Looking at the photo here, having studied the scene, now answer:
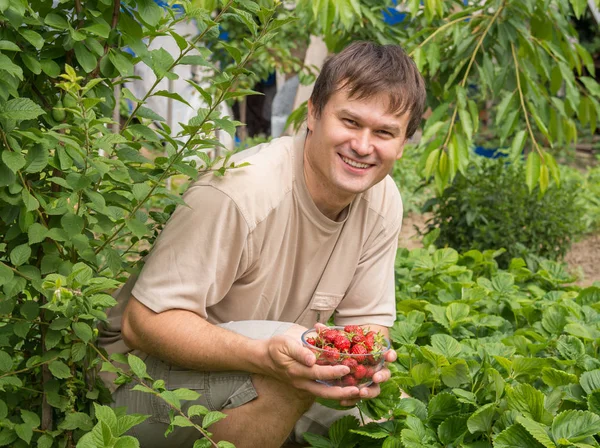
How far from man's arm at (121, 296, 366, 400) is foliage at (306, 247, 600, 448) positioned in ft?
0.89

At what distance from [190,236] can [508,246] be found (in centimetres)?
343

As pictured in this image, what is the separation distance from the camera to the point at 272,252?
241cm

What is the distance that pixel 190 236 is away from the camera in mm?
2227

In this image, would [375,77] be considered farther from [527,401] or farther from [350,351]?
[527,401]

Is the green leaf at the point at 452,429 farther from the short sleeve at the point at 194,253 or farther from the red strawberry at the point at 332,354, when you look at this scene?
the short sleeve at the point at 194,253

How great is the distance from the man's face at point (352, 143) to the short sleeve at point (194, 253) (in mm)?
310

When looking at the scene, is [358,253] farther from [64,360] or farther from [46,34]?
[46,34]

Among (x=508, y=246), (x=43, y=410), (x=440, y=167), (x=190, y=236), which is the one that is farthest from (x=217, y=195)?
Result: (x=508, y=246)

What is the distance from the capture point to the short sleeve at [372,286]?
272 cm

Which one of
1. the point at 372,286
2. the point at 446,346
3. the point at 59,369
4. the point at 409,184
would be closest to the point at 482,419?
the point at 446,346

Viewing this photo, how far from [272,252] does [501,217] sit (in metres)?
3.16

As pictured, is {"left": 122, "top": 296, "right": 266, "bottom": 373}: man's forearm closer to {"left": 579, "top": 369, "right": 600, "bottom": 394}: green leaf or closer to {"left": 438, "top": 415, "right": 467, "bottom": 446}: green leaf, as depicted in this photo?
{"left": 438, "top": 415, "right": 467, "bottom": 446}: green leaf

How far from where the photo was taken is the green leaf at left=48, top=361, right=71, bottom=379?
1999mm

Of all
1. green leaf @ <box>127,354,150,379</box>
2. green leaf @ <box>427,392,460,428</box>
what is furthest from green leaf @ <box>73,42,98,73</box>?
green leaf @ <box>427,392,460,428</box>
